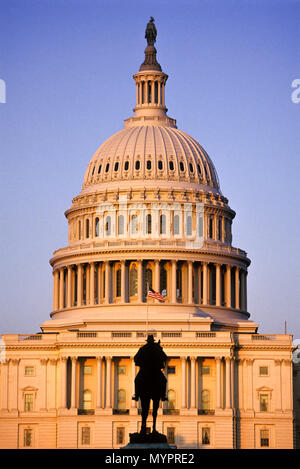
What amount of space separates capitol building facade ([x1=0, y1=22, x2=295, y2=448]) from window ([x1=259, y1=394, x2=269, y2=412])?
111 millimetres

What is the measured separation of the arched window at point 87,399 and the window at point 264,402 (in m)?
18.8

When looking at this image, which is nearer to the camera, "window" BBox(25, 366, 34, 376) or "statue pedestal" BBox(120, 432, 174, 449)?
"statue pedestal" BBox(120, 432, 174, 449)

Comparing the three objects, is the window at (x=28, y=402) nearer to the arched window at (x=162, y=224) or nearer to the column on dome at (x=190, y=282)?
the column on dome at (x=190, y=282)

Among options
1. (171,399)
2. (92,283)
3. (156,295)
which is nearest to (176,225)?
(92,283)

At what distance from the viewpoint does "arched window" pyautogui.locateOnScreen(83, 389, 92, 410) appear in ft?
532

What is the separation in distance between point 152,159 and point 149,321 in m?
24.4

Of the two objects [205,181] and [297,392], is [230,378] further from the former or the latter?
[205,181]

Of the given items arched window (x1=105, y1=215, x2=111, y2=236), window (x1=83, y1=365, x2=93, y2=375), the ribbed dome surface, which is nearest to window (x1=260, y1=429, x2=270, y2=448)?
window (x1=83, y1=365, x2=93, y2=375)

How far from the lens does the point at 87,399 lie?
533 feet

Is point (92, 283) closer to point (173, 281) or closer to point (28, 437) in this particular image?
point (173, 281)

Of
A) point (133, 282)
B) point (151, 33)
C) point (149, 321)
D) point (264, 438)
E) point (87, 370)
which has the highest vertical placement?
point (151, 33)

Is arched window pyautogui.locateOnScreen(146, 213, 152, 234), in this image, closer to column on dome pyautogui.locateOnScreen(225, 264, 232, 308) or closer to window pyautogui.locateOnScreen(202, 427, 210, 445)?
column on dome pyautogui.locateOnScreen(225, 264, 232, 308)

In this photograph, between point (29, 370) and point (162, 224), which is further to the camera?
point (162, 224)
